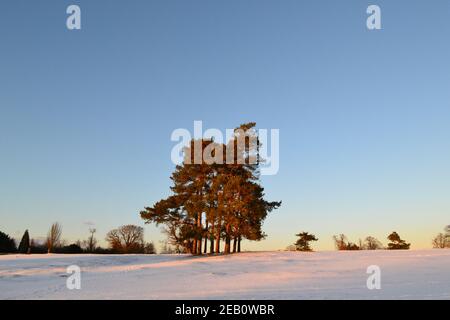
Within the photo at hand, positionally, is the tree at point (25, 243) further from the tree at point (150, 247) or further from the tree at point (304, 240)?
the tree at point (304, 240)

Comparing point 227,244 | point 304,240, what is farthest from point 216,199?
point 304,240

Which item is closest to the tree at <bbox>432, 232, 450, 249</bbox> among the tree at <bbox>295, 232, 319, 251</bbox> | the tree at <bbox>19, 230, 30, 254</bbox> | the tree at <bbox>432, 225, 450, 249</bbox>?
the tree at <bbox>432, 225, 450, 249</bbox>

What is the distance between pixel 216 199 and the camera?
116 feet

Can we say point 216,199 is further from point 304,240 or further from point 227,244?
point 304,240

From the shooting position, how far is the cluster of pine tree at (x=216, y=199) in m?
34.0

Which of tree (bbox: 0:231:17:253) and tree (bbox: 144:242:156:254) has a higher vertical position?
tree (bbox: 0:231:17:253)

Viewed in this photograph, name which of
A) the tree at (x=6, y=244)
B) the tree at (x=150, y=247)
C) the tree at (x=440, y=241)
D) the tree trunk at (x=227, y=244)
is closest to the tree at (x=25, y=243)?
the tree at (x=6, y=244)

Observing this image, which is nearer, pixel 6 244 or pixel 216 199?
pixel 216 199

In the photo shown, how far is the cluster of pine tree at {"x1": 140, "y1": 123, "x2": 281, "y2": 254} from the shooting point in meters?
34.0

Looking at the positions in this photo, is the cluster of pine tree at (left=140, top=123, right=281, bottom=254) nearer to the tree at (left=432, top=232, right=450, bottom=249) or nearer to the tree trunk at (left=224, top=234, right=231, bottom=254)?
the tree trunk at (left=224, top=234, right=231, bottom=254)
